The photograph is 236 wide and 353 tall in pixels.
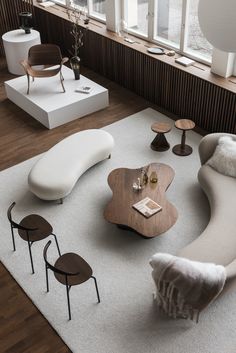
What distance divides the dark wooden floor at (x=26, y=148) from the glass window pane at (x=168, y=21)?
45.0 inches

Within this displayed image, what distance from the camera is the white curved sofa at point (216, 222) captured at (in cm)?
458

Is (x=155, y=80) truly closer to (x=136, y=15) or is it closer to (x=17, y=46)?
(x=136, y=15)

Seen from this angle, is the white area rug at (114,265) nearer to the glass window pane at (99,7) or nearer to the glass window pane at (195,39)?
the glass window pane at (195,39)

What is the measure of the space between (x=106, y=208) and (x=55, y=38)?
557 centimetres

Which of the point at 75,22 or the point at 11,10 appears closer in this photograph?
the point at 75,22

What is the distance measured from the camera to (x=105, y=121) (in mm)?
7754

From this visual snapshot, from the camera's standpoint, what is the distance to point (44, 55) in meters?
8.12

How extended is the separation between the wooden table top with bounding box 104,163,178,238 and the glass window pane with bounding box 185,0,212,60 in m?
2.46

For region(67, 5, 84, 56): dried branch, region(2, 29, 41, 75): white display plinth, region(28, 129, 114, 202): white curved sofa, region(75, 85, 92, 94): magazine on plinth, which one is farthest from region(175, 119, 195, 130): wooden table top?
region(2, 29, 41, 75): white display plinth

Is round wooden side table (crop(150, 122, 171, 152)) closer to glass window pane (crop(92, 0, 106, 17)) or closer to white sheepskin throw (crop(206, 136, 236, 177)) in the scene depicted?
white sheepskin throw (crop(206, 136, 236, 177))

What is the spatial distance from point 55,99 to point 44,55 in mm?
955

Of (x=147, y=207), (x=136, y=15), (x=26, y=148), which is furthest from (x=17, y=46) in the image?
(x=147, y=207)

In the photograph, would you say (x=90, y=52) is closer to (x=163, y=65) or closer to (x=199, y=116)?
(x=163, y=65)

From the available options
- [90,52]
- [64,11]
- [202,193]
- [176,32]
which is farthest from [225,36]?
[64,11]
